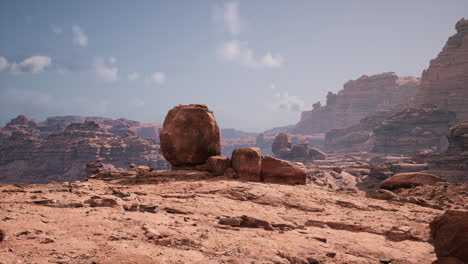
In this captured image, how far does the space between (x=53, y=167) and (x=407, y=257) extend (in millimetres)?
104985

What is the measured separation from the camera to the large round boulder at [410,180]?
18844mm

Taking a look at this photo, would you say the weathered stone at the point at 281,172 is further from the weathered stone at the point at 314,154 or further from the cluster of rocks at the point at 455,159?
the weathered stone at the point at 314,154

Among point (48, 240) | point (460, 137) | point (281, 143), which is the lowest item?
point (281, 143)

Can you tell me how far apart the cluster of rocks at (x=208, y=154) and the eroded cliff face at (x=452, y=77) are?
115800mm

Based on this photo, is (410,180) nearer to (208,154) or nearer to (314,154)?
(208,154)

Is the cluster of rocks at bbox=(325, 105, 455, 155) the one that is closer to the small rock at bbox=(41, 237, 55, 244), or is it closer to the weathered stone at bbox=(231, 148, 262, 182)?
the weathered stone at bbox=(231, 148, 262, 182)

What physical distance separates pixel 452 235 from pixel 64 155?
4146 inches

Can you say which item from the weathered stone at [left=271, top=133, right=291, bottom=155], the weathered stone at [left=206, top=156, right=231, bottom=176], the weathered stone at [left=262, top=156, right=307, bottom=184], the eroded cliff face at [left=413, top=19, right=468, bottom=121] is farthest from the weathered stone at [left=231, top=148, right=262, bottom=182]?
the eroded cliff face at [left=413, top=19, right=468, bottom=121]

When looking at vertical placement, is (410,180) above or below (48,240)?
below

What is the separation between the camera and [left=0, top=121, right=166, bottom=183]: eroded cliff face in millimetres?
88438

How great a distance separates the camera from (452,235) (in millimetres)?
5492

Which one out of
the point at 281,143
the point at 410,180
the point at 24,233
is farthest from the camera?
the point at 281,143

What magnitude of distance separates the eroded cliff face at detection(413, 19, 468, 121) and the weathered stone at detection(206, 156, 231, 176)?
117367 mm

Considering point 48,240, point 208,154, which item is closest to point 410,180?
point 208,154
